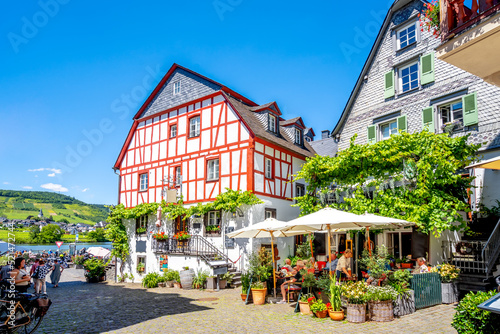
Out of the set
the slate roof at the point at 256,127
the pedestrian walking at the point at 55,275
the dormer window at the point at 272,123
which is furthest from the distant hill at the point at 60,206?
the dormer window at the point at 272,123

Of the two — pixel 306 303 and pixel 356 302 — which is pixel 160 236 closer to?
pixel 306 303

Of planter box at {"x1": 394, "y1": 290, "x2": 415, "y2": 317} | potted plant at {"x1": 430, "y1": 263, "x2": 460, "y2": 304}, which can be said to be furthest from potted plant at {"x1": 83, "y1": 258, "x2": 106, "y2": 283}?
potted plant at {"x1": 430, "y1": 263, "x2": 460, "y2": 304}

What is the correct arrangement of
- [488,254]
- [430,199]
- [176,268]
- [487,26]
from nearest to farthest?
[487,26]
[488,254]
[430,199]
[176,268]

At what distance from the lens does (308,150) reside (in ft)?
80.1

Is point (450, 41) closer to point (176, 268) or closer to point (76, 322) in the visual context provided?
point (76, 322)

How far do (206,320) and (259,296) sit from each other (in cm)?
237

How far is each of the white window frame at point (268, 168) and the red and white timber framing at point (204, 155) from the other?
185 mm

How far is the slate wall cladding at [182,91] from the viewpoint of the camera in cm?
2153

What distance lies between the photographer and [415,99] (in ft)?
51.1

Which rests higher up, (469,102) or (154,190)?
(469,102)

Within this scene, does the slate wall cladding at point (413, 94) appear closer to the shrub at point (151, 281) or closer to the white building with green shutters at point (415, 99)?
the white building with green shutters at point (415, 99)

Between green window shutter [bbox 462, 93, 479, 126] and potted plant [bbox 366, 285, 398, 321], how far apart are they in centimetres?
753

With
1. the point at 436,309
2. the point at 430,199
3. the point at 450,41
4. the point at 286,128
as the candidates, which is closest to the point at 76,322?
the point at 436,309

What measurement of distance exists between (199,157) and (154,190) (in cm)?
400
